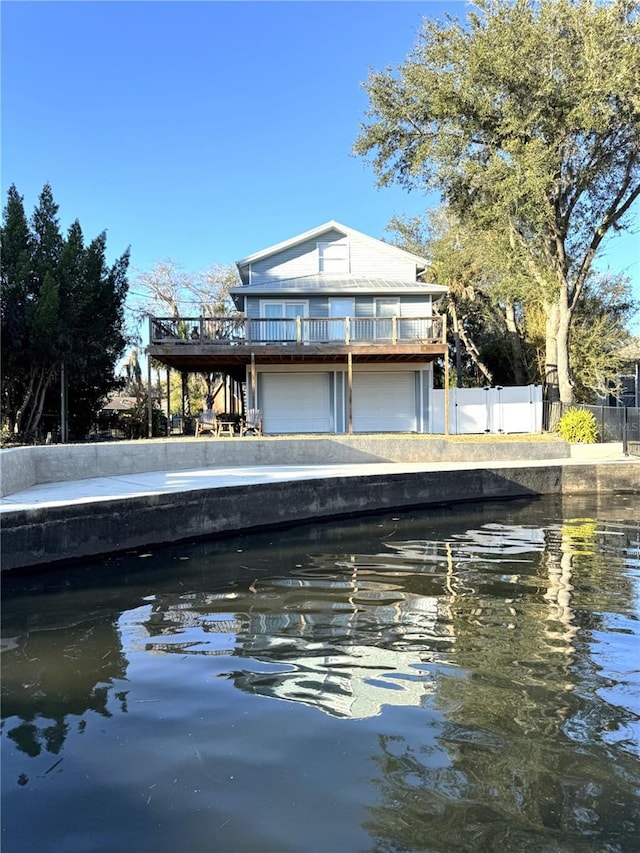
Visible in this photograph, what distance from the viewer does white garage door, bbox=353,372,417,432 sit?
73.7 ft

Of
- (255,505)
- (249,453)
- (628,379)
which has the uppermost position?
(628,379)

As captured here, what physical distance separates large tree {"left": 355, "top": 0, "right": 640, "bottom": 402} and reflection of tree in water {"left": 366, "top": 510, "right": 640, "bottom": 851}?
667 inches

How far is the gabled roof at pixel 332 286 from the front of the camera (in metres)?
21.4

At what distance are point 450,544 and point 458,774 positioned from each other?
6264mm

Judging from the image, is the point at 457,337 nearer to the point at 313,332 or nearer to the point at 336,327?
the point at 336,327

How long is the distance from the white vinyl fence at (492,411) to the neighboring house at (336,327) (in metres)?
0.92

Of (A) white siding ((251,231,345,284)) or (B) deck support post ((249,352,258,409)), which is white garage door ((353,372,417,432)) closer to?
(B) deck support post ((249,352,258,409))

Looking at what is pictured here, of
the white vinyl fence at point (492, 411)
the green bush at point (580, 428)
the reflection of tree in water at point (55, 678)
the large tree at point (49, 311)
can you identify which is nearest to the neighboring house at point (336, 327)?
the white vinyl fence at point (492, 411)

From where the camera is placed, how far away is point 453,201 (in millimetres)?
22859

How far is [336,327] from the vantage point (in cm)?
2050

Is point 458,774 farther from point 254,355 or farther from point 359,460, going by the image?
point 254,355

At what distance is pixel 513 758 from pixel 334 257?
21.1 meters

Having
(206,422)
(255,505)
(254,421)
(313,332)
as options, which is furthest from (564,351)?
(255,505)

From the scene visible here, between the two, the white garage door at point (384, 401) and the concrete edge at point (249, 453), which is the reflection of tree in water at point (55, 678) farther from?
the white garage door at point (384, 401)
